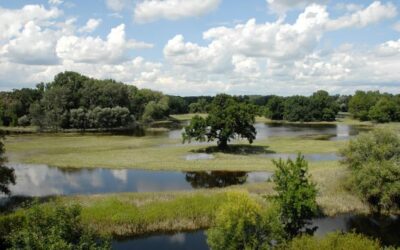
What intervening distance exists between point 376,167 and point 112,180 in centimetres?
3474

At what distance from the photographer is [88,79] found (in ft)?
608

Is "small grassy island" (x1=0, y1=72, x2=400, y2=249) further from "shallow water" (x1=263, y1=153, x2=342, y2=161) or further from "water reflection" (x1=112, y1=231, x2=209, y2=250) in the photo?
"water reflection" (x1=112, y1=231, x2=209, y2=250)

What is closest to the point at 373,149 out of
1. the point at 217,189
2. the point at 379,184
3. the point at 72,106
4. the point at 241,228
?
the point at 379,184

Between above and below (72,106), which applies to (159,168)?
→ below

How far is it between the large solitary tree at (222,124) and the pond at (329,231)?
44.0 metres

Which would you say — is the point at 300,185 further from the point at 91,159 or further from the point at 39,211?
the point at 91,159

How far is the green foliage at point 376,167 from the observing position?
4516 centimetres

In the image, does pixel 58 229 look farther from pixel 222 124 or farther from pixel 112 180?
pixel 222 124

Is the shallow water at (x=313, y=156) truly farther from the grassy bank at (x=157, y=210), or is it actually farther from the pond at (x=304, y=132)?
the pond at (x=304, y=132)

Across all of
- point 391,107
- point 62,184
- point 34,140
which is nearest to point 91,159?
point 62,184

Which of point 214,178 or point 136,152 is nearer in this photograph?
point 214,178

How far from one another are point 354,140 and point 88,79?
149809 millimetres

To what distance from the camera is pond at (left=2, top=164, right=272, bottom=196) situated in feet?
184

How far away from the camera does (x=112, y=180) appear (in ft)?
204
